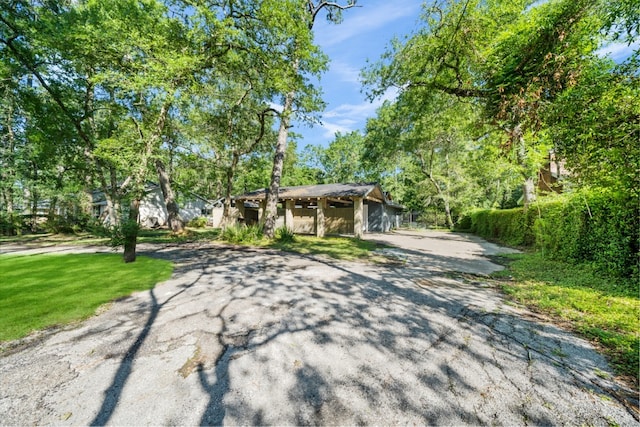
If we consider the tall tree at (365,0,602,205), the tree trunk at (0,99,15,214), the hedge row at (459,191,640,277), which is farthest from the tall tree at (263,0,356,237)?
the tree trunk at (0,99,15,214)

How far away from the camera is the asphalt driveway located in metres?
1.77

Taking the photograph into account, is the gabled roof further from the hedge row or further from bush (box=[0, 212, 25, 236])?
bush (box=[0, 212, 25, 236])

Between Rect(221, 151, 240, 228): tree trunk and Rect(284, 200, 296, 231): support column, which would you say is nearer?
Rect(221, 151, 240, 228): tree trunk

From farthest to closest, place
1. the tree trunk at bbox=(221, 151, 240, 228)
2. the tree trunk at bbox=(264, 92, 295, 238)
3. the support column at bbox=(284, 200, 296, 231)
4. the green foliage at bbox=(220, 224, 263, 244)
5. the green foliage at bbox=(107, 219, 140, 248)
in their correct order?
the support column at bbox=(284, 200, 296, 231) < the tree trunk at bbox=(221, 151, 240, 228) < the tree trunk at bbox=(264, 92, 295, 238) < the green foliage at bbox=(220, 224, 263, 244) < the green foliage at bbox=(107, 219, 140, 248)

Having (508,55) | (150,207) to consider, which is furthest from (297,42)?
(150,207)

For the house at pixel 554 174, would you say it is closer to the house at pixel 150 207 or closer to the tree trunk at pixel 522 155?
the tree trunk at pixel 522 155

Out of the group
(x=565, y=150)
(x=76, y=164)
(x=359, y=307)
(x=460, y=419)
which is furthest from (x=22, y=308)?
(x=76, y=164)

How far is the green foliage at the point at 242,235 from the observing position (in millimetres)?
11859

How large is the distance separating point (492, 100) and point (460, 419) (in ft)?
18.2

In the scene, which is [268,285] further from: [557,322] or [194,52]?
[194,52]

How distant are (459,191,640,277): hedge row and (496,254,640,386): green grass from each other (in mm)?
343

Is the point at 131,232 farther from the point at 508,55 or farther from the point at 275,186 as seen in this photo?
the point at 508,55

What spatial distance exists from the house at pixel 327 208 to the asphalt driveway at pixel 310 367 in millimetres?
10903

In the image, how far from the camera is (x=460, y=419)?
172 cm
